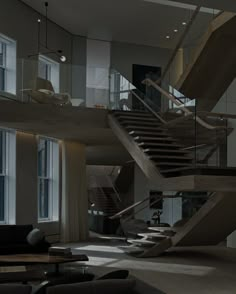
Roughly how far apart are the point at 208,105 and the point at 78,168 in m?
6.04

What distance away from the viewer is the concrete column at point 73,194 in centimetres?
1348

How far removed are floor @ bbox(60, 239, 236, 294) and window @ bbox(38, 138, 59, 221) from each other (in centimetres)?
154

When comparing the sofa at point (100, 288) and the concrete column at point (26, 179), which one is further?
the concrete column at point (26, 179)

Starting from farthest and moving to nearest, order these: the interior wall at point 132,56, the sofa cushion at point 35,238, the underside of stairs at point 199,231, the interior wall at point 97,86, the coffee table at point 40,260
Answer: the interior wall at point 132,56 < the interior wall at point 97,86 < the underside of stairs at point 199,231 < the sofa cushion at point 35,238 < the coffee table at point 40,260

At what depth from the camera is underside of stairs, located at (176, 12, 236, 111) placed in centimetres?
984

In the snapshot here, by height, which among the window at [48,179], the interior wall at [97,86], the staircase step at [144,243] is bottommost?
the staircase step at [144,243]

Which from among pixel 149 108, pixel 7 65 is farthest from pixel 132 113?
pixel 7 65

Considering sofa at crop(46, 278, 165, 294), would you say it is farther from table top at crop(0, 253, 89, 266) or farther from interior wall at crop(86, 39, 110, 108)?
interior wall at crop(86, 39, 110, 108)

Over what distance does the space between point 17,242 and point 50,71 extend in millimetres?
5340

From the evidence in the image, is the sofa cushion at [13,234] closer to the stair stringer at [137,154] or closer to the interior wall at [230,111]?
the stair stringer at [137,154]

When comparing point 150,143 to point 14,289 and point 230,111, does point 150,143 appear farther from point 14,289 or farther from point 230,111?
point 14,289

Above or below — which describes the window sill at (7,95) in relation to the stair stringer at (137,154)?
above

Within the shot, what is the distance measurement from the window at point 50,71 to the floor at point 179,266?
4240 millimetres

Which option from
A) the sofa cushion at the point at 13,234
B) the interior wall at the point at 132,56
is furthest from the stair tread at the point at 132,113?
the interior wall at the point at 132,56
